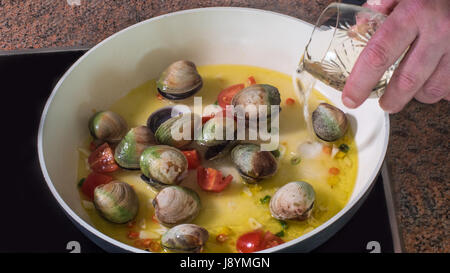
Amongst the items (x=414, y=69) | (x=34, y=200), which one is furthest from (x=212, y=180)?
(x=414, y=69)

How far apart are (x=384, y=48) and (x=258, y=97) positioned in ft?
1.40

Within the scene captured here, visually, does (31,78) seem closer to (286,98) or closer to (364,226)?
(286,98)

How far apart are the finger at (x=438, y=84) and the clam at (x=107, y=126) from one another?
2.59ft

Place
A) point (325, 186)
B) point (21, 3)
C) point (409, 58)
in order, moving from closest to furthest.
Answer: point (409, 58), point (325, 186), point (21, 3)

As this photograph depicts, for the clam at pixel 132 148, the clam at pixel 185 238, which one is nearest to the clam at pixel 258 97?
the clam at pixel 132 148

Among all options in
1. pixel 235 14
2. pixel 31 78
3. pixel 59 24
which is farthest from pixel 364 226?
pixel 59 24

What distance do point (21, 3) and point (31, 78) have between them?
38 centimetres

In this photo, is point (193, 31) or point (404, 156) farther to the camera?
point (193, 31)

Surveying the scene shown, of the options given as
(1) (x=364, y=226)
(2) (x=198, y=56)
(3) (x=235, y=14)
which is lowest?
(1) (x=364, y=226)

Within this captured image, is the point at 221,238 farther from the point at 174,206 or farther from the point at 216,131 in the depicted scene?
the point at 216,131

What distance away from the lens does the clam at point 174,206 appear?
3.59ft

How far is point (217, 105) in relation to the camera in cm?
140

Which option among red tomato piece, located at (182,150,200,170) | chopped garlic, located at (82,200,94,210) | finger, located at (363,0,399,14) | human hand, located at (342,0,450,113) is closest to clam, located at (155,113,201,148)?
red tomato piece, located at (182,150,200,170)

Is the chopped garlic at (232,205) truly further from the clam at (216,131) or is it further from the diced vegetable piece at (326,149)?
the diced vegetable piece at (326,149)
